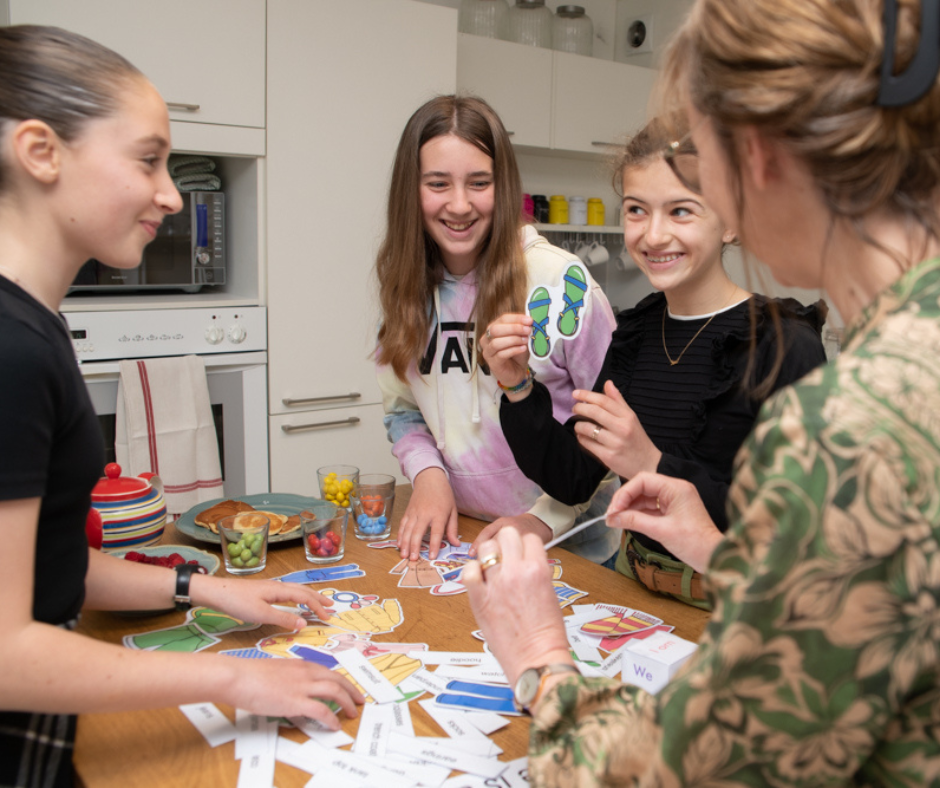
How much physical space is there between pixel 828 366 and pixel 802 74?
0.21 m

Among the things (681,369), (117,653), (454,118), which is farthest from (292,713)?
(454,118)

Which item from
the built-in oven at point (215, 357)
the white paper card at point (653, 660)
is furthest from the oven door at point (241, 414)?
the white paper card at point (653, 660)

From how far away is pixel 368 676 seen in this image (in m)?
1.03

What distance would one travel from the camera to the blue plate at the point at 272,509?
1.47 m

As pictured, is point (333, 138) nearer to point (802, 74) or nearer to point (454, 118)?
point (454, 118)

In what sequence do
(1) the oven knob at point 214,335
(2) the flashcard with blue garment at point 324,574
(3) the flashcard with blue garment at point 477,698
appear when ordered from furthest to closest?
(1) the oven knob at point 214,335
(2) the flashcard with blue garment at point 324,574
(3) the flashcard with blue garment at point 477,698

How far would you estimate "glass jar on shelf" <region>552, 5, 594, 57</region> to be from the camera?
12.6ft

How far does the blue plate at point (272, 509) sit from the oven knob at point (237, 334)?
45.7 inches

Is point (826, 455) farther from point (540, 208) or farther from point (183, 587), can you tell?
point (540, 208)

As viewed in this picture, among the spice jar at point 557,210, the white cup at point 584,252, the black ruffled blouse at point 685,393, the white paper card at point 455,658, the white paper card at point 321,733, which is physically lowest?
the white paper card at point 321,733

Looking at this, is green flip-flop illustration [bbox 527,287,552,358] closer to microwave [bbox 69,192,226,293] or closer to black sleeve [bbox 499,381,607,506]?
black sleeve [bbox 499,381,607,506]

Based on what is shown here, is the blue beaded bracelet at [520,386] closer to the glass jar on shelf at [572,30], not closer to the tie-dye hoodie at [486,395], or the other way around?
the tie-dye hoodie at [486,395]

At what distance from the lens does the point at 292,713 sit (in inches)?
35.4

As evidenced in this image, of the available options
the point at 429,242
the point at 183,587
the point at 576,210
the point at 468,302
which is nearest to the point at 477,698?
the point at 183,587
